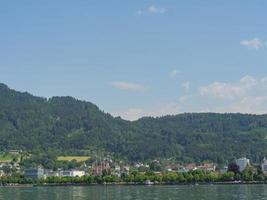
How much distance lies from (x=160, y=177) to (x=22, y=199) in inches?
3060

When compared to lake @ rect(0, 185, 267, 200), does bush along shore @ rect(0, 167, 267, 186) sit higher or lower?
higher

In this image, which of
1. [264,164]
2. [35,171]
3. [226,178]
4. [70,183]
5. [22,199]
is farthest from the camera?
[35,171]

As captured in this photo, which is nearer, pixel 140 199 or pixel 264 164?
pixel 140 199

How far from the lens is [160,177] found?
146000mm

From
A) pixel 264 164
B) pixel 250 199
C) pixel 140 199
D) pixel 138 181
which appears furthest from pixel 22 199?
pixel 264 164

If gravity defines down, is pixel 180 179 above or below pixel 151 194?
above

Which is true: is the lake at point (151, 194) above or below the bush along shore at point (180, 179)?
below

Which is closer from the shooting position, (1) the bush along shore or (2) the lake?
(2) the lake

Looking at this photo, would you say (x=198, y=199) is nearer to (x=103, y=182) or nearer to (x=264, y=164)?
(x=103, y=182)

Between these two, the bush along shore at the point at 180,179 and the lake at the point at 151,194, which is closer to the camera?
the lake at the point at 151,194

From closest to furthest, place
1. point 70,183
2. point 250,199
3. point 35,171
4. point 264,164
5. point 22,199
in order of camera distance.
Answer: point 250,199
point 22,199
point 70,183
point 264,164
point 35,171

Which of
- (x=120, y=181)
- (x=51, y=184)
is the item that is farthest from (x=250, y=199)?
(x=51, y=184)

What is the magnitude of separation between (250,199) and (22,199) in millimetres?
24293

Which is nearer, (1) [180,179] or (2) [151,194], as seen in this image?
(2) [151,194]
